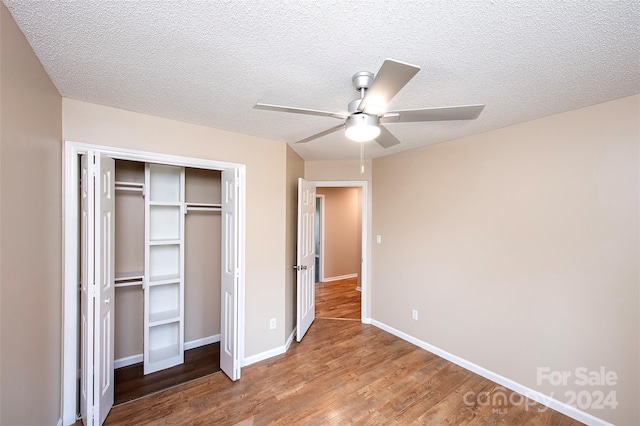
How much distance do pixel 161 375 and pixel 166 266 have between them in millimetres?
1080

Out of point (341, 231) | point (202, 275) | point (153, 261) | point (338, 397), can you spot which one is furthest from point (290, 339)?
point (341, 231)

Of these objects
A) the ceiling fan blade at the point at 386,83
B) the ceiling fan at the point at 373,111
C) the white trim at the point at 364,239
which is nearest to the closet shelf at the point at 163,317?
the white trim at the point at 364,239

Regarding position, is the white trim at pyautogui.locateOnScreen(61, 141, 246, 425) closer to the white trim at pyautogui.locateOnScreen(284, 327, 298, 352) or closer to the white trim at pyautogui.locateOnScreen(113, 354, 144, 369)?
the white trim at pyautogui.locateOnScreen(113, 354, 144, 369)

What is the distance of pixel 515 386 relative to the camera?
244 cm

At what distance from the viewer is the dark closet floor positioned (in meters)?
2.39

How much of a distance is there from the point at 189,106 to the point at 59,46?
795 mm

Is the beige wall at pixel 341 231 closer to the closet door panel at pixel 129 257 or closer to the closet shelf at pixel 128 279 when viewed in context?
the closet door panel at pixel 129 257

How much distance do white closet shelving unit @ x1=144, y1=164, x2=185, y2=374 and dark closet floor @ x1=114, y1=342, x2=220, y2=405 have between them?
0.40ft

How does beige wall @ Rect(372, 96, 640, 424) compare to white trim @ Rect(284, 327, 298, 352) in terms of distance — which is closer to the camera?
beige wall @ Rect(372, 96, 640, 424)

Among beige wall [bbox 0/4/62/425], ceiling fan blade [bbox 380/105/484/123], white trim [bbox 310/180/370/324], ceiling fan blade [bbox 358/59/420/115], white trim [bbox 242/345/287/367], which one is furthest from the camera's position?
white trim [bbox 310/180/370/324]

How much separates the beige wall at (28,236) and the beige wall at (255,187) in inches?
22.1

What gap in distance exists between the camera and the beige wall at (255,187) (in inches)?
90.4

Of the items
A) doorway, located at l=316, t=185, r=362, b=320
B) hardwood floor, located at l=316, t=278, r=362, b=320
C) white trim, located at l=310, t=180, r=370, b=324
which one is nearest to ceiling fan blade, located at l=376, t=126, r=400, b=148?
white trim, located at l=310, t=180, r=370, b=324

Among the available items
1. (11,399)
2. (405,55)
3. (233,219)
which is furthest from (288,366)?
(405,55)
